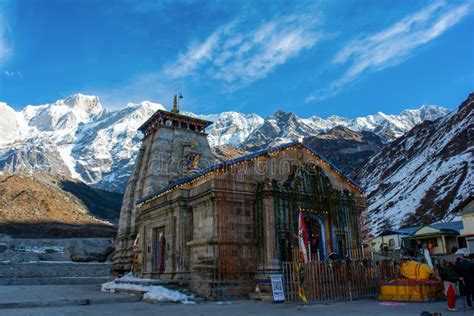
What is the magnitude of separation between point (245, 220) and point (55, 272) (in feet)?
107

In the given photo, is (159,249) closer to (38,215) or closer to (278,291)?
(278,291)

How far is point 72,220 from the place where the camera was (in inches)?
3504

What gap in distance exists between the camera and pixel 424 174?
8931 centimetres

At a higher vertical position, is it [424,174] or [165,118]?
[424,174]

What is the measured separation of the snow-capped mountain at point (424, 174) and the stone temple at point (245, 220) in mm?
53297

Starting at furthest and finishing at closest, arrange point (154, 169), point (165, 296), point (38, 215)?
point (38, 215)
point (154, 169)
point (165, 296)

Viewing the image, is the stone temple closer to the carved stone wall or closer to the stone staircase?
the carved stone wall

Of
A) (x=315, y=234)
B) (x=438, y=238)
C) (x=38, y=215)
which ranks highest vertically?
(x=38, y=215)

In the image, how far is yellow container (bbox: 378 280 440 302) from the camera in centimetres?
1477

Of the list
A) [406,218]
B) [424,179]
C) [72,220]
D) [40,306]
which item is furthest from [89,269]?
[424,179]

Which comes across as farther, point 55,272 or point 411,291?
point 55,272

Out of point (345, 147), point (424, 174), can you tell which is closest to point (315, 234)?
point (424, 174)

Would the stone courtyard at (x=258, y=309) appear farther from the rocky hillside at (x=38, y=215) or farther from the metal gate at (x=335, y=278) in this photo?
the rocky hillside at (x=38, y=215)

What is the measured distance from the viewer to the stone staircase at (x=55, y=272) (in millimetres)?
36562
